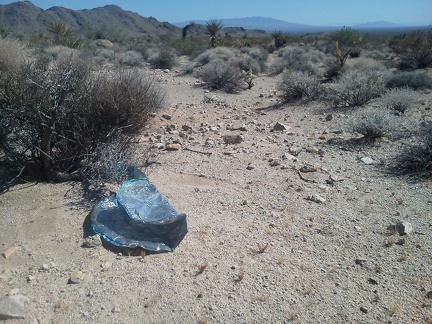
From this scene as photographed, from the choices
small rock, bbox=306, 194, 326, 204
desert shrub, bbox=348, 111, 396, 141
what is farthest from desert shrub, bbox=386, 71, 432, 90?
small rock, bbox=306, 194, 326, 204

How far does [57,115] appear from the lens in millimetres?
4961

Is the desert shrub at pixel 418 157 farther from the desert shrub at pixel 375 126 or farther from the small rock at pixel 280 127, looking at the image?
the small rock at pixel 280 127

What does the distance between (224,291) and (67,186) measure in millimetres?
2760

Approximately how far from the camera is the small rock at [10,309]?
3.10 metres

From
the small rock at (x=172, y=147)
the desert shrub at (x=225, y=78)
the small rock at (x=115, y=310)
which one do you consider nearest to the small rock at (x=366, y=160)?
the small rock at (x=172, y=147)

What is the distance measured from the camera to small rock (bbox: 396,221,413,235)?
4.25 metres

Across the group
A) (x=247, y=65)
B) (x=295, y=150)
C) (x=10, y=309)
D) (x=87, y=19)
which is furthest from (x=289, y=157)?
A: (x=87, y=19)

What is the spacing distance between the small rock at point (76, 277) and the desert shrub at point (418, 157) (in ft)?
15.8

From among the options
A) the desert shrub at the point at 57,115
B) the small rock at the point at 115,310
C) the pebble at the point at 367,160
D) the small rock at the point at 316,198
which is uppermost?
the desert shrub at the point at 57,115

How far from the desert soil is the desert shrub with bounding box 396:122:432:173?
242mm

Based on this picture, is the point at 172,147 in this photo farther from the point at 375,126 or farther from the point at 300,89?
the point at 300,89

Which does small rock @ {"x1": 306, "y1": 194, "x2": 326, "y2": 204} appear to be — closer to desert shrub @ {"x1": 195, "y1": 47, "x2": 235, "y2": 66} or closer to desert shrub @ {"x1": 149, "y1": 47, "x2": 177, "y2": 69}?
desert shrub @ {"x1": 195, "y1": 47, "x2": 235, "y2": 66}

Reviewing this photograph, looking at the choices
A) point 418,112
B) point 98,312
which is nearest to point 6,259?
point 98,312

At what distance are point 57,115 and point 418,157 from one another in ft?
17.0
